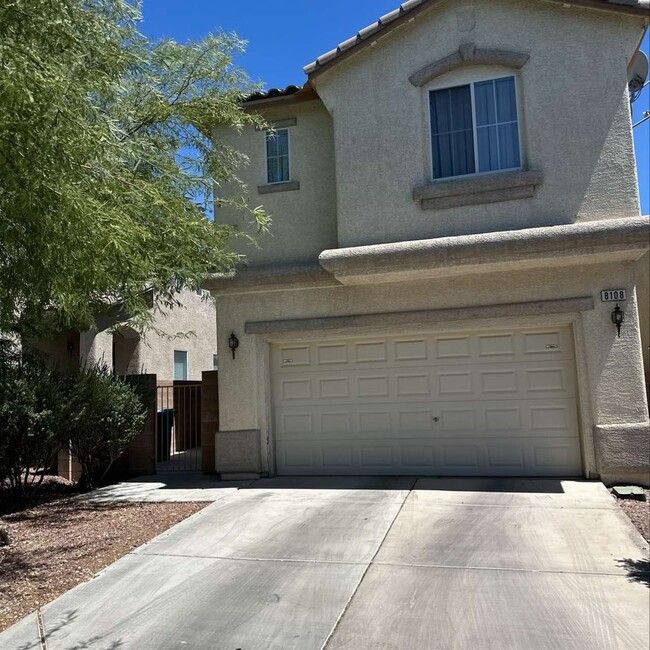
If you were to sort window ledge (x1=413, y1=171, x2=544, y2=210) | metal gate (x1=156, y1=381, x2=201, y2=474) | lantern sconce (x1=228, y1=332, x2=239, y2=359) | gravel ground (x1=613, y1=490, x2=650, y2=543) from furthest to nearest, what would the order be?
1. metal gate (x1=156, y1=381, x2=201, y2=474)
2. lantern sconce (x1=228, y1=332, x2=239, y2=359)
3. window ledge (x1=413, y1=171, x2=544, y2=210)
4. gravel ground (x1=613, y1=490, x2=650, y2=543)

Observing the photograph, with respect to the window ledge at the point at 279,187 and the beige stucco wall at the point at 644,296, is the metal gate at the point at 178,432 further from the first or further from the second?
the beige stucco wall at the point at 644,296

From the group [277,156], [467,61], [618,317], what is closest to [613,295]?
[618,317]

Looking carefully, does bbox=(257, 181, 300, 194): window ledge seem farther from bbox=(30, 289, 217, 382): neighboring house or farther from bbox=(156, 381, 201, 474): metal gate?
bbox=(156, 381, 201, 474): metal gate

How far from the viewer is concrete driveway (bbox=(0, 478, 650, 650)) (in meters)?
4.37

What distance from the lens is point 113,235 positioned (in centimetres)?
550

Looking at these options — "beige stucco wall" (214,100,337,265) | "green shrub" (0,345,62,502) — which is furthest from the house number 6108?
"green shrub" (0,345,62,502)

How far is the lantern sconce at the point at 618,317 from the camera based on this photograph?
28.0ft

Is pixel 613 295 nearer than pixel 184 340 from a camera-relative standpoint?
Yes

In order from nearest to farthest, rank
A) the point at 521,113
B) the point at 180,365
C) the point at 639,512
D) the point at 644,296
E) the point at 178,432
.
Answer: the point at 639,512 → the point at 521,113 → the point at 644,296 → the point at 178,432 → the point at 180,365

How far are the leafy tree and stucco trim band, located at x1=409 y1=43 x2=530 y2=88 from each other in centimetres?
315

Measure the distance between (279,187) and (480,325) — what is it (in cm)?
406

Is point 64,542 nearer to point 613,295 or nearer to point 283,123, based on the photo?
point 283,123

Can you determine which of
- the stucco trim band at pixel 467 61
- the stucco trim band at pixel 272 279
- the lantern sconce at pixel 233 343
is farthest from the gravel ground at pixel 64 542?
the stucco trim band at pixel 467 61

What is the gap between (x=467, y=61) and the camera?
9.22 meters
